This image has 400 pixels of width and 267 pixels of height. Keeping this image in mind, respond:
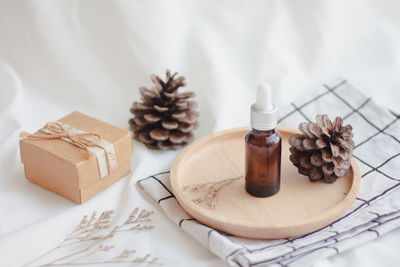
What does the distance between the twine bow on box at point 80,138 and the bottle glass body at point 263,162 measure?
30 cm

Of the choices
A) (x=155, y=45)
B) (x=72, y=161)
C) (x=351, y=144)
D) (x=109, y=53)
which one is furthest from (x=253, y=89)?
(x=72, y=161)

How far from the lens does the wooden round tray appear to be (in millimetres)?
1065

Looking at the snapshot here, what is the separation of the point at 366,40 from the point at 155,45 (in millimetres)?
629

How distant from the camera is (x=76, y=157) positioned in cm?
120

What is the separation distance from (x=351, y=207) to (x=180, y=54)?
2.24 feet

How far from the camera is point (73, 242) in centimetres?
113

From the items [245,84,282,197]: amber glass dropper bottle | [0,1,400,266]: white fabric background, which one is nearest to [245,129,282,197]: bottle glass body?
[245,84,282,197]: amber glass dropper bottle

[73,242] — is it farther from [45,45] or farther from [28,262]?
[45,45]

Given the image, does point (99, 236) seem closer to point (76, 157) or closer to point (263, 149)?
point (76, 157)

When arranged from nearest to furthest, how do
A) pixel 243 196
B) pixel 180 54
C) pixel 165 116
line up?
pixel 243 196 < pixel 165 116 < pixel 180 54

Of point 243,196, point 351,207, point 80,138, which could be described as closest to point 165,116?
point 80,138

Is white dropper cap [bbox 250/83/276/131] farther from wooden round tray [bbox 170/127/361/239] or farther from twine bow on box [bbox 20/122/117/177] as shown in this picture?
twine bow on box [bbox 20/122/117/177]

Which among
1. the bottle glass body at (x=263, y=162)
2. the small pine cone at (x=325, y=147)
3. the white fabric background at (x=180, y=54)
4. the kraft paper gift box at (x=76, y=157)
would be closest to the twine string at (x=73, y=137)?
the kraft paper gift box at (x=76, y=157)

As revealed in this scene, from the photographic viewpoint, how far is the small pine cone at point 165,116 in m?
1.39
